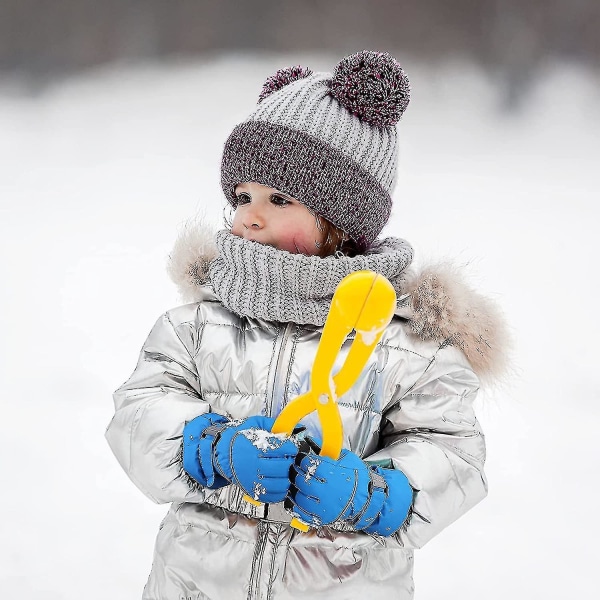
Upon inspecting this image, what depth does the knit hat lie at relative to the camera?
823 millimetres

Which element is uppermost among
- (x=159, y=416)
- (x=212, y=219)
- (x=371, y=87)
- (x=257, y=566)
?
(x=212, y=219)

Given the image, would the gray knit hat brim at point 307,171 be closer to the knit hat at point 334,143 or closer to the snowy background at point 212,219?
the knit hat at point 334,143

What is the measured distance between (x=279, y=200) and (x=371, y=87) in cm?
17

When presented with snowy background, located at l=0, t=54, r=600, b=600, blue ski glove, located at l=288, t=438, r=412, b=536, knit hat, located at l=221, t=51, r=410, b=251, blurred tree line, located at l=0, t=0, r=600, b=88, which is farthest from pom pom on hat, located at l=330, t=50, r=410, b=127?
blurred tree line, located at l=0, t=0, r=600, b=88

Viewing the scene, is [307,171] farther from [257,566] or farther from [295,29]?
[295,29]

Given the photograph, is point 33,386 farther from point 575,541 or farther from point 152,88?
point 575,541

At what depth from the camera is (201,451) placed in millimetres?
739

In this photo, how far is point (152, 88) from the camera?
2066mm

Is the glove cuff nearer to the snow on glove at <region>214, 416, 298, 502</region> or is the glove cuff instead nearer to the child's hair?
the snow on glove at <region>214, 416, 298, 502</region>

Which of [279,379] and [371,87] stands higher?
[371,87]

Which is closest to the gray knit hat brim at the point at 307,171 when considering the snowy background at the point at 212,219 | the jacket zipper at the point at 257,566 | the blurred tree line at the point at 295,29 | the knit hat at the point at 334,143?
the knit hat at the point at 334,143

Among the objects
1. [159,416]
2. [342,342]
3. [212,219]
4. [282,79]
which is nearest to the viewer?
[342,342]

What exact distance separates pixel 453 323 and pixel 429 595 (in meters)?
0.75

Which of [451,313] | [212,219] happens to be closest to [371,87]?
[451,313]
